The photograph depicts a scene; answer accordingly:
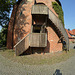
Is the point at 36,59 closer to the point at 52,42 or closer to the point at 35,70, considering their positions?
the point at 35,70

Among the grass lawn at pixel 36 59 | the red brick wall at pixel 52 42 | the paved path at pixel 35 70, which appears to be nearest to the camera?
the paved path at pixel 35 70

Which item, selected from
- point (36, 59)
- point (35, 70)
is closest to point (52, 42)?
point (36, 59)

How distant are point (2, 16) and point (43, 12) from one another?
9.39m

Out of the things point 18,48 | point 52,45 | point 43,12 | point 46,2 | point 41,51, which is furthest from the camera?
point 46,2

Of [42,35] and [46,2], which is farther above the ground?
[46,2]

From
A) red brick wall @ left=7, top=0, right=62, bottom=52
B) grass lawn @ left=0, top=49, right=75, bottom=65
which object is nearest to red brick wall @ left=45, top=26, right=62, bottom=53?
red brick wall @ left=7, top=0, right=62, bottom=52

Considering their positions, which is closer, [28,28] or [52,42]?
[52,42]

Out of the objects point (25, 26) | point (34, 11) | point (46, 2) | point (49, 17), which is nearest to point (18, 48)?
point (25, 26)

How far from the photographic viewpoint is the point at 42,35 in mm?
8836

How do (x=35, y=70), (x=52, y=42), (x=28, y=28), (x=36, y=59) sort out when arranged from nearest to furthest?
1. (x=35, y=70)
2. (x=36, y=59)
3. (x=52, y=42)
4. (x=28, y=28)

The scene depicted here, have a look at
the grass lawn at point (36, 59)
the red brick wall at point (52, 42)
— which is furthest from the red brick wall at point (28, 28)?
the grass lawn at point (36, 59)

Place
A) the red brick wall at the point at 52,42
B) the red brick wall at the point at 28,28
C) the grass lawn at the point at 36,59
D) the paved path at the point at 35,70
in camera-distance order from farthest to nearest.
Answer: the red brick wall at the point at 28,28
the red brick wall at the point at 52,42
the grass lawn at the point at 36,59
the paved path at the point at 35,70

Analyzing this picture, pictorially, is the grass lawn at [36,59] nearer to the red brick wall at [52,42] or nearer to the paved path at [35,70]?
the paved path at [35,70]

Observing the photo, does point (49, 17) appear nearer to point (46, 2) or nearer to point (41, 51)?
point (46, 2)
